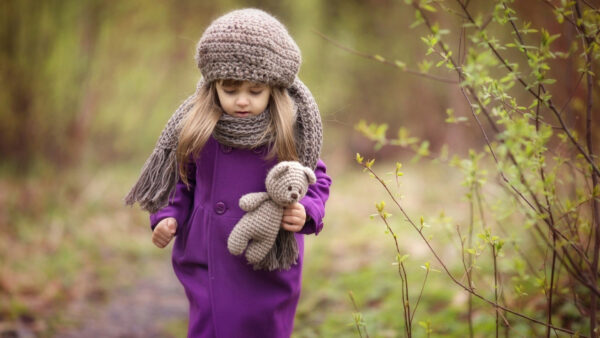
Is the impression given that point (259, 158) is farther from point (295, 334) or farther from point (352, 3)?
point (352, 3)

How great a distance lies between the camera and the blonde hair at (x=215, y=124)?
6.98 feet

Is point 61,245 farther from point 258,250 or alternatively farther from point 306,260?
point 258,250

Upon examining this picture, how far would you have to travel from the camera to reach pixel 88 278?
15.8ft

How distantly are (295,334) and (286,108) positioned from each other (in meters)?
2.10

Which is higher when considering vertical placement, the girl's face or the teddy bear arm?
the girl's face

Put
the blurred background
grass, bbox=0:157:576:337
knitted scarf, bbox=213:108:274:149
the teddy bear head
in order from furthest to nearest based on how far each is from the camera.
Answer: the blurred background < grass, bbox=0:157:576:337 < knitted scarf, bbox=213:108:274:149 < the teddy bear head

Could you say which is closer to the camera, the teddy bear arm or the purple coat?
the teddy bear arm

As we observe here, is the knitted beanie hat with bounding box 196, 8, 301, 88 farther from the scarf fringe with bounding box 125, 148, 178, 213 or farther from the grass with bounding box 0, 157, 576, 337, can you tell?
the grass with bounding box 0, 157, 576, 337

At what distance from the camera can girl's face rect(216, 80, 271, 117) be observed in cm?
212

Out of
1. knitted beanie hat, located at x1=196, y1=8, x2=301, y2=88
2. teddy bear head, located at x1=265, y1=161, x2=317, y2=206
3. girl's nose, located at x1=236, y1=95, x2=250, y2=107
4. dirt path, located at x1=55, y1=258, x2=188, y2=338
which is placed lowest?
dirt path, located at x1=55, y1=258, x2=188, y2=338

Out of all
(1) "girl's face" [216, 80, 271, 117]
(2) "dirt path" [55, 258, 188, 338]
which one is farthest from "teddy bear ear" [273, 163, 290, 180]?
(2) "dirt path" [55, 258, 188, 338]

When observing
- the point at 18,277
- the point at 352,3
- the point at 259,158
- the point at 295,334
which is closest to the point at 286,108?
the point at 259,158

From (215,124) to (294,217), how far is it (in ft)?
1.57

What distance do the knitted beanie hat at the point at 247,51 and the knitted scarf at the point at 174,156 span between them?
156mm
